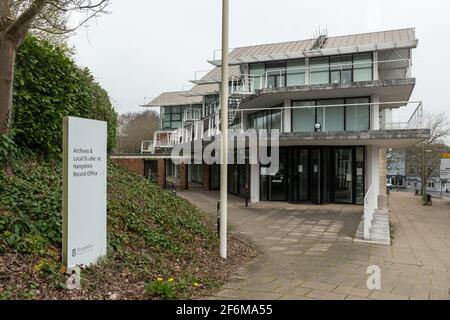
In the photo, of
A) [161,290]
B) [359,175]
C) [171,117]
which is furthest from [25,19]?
[171,117]

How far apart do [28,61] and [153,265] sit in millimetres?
4935

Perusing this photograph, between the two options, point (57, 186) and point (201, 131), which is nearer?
point (57, 186)

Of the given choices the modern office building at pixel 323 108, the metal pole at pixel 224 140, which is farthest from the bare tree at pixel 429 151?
the metal pole at pixel 224 140

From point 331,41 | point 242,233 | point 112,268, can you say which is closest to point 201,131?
point 331,41

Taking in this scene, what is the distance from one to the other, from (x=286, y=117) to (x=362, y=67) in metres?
4.16

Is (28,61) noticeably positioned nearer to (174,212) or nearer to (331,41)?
(174,212)

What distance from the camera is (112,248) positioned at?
6.07 metres

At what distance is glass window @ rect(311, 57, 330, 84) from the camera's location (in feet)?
63.6

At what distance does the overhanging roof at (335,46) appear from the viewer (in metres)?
18.1

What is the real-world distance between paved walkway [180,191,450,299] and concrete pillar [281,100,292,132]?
5.49m

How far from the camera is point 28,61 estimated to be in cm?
809

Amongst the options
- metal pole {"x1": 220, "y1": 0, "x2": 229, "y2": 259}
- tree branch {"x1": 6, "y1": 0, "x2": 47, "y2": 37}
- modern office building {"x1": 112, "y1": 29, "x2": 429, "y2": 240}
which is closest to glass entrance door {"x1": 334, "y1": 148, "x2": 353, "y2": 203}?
modern office building {"x1": 112, "y1": 29, "x2": 429, "y2": 240}

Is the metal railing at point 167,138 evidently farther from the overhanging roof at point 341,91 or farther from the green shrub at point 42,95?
the green shrub at point 42,95

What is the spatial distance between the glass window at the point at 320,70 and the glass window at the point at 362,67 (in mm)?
1237
